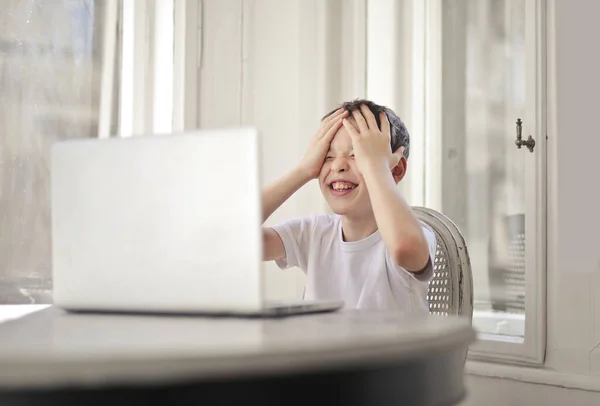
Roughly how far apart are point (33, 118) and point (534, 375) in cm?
151

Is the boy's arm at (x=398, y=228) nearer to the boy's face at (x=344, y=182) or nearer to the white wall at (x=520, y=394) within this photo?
the boy's face at (x=344, y=182)

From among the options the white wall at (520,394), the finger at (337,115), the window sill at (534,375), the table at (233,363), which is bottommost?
the white wall at (520,394)

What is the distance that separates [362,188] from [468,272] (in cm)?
Answer: 28

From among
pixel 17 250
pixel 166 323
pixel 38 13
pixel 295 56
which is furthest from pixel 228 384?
pixel 295 56

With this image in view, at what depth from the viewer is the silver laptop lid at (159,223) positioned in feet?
2.70

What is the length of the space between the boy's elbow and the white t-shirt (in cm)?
5

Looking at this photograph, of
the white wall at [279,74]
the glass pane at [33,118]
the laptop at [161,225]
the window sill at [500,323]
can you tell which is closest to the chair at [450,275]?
the window sill at [500,323]

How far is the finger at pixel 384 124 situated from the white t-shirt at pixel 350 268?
0.22 meters

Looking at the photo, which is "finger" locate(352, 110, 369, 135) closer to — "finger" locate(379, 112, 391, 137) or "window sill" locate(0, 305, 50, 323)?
"finger" locate(379, 112, 391, 137)

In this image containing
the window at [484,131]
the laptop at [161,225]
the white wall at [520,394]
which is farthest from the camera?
the window at [484,131]

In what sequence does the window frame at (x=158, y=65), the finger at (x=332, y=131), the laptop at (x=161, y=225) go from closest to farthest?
the laptop at (x=161, y=225) → the finger at (x=332, y=131) → the window frame at (x=158, y=65)

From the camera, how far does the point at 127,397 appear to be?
21.1 inches

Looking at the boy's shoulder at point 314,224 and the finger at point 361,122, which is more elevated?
the finger at point 361,122

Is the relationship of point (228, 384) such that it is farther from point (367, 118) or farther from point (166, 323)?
point (367, 118)
